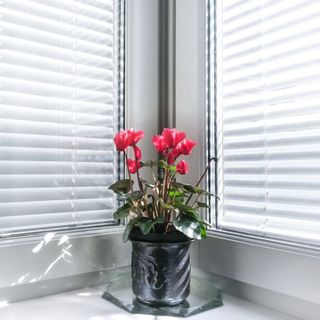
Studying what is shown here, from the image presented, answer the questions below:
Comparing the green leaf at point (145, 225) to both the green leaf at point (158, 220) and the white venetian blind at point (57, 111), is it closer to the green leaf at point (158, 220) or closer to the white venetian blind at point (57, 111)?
the green leaf at point (158, 220)

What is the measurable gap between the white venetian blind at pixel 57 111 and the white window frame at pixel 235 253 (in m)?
0.21

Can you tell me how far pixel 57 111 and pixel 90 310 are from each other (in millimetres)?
520

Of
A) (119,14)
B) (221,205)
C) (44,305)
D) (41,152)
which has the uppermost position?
(119,14)

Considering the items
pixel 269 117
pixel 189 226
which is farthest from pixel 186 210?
pixel 269 117

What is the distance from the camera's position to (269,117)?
0.86 m

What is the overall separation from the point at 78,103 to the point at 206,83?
0.37 m

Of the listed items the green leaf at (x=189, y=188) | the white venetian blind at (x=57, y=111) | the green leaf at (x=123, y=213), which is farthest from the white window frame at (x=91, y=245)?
the green leaf at (x=189, y=188)

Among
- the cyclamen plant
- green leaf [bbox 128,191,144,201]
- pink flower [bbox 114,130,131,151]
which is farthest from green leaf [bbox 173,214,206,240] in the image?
pink flower [bbox 114,130,131,151]

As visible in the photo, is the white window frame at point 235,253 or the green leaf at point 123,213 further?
the green leaf at point 123,213

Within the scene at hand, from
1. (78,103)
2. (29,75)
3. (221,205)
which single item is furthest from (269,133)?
(29,75)

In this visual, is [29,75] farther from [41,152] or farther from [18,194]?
[18,194]

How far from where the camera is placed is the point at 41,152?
95cm

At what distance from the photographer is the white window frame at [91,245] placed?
0.88 meters

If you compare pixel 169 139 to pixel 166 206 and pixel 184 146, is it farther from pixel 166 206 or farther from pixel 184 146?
pixel 166 206
